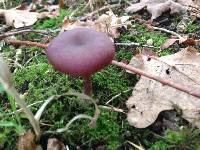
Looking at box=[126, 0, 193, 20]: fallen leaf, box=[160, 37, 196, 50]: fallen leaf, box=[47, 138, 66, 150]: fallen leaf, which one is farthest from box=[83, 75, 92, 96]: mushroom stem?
box=[126, 0, 193, 20]: fallen leaf

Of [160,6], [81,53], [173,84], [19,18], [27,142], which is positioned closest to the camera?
[81,53]

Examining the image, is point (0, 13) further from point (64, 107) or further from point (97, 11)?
point (64, 107)

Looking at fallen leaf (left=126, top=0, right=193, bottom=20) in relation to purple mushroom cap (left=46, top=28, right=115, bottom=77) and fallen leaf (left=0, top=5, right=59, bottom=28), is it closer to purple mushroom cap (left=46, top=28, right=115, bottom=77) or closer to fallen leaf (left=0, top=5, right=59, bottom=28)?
fallen leaf (left=0, top=5, right=59, bottom=28)

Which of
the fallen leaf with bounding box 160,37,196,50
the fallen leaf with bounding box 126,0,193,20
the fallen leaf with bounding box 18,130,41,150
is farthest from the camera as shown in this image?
the fallen leaf with bounding box 126,0,193,20

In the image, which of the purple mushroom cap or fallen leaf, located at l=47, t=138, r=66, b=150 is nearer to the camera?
the purple mushroom cap

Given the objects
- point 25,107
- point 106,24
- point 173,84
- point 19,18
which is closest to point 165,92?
point 173,84

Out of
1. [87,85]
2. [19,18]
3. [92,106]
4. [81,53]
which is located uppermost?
[81,53]

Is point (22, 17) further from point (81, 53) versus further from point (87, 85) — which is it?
point (81, 53)
